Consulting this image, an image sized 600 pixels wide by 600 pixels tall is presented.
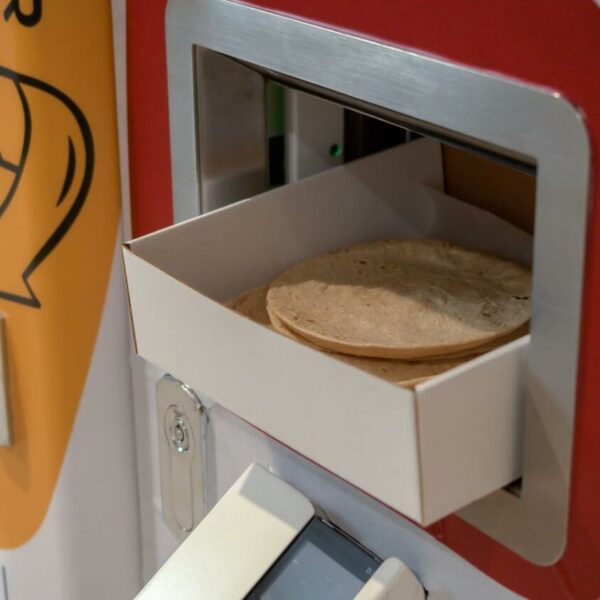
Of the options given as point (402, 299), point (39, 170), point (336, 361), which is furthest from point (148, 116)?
point (336, 361)

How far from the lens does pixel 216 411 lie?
35.5 inches

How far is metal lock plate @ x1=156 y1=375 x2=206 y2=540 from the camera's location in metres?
0.93

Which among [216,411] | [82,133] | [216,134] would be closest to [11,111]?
[82,133]

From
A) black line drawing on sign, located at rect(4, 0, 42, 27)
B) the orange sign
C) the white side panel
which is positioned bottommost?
the white side panel

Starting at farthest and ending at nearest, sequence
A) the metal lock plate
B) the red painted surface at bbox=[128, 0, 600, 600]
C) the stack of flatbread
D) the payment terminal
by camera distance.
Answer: the metal lock plate → the payment terminal → the stack of flatbread → the red painted surface at bbox=[128, 0, 600, 600]

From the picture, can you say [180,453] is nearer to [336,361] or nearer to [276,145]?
[276,145]

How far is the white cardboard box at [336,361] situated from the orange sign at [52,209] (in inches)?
7.1

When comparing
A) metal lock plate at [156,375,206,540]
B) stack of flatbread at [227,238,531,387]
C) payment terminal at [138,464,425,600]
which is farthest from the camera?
metal lock plate at [156,375,206,540]

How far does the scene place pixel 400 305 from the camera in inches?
29.5

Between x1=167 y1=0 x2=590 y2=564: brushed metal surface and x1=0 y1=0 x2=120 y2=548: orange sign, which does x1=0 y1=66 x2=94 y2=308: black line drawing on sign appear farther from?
x1=167 y1=0 x2=590 y2=564: brushed metal surface

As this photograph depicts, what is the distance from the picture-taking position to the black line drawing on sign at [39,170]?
859 millimetres

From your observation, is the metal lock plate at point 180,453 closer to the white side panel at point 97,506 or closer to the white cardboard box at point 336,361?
the white side panel at point 97,506

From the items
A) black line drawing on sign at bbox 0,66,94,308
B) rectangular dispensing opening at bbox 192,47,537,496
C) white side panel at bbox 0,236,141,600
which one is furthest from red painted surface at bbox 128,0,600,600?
white side panel at bbox 0,236,141,600

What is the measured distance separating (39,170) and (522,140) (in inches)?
16.9
